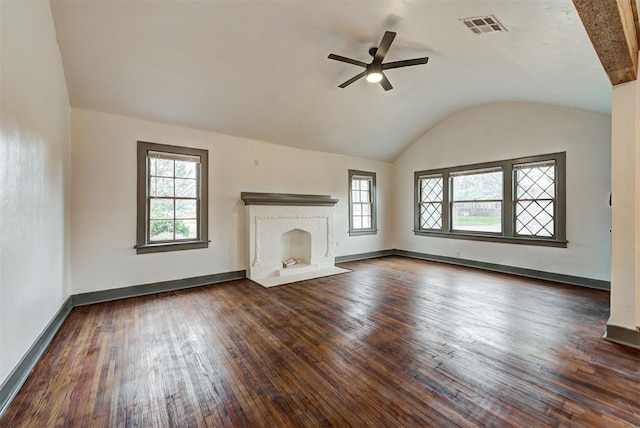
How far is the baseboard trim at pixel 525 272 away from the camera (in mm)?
4316

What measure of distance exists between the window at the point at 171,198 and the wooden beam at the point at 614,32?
4748 mm

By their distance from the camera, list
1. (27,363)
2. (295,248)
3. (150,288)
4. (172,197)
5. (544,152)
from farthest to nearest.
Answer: (295,248), (544,152), (172,197), (150,288), (27,363)

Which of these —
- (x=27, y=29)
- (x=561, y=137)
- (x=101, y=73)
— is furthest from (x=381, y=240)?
(x=27, y=29)

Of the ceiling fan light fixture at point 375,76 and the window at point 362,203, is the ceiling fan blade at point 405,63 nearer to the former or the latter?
the ceiling fan light fixture at point 375,76

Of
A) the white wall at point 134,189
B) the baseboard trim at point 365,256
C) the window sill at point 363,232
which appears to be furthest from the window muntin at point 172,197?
the window sill at point 363,232

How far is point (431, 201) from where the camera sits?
6668 millimetres

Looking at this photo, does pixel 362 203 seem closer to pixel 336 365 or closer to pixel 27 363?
pixel 336 365

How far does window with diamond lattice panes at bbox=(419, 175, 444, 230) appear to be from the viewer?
6.48m

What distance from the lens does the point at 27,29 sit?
7.02 ft

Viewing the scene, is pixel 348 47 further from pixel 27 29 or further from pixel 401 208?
pixel 401 208

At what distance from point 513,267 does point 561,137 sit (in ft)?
7.98

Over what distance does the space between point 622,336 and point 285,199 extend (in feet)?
15.3

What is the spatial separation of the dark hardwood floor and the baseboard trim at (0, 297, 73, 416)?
0.18 ft

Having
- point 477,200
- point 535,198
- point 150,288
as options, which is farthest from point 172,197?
point 535,198
